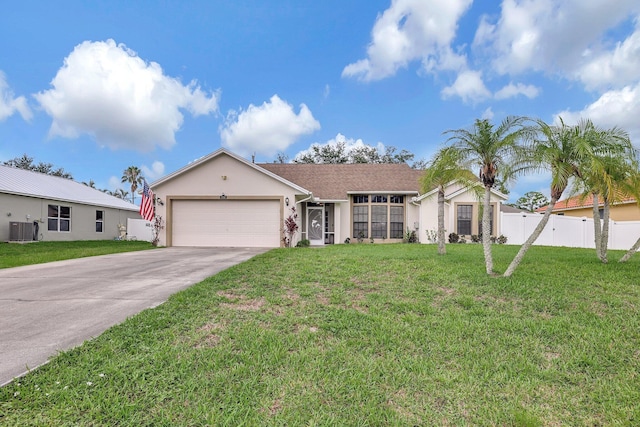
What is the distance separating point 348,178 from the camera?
18.8m

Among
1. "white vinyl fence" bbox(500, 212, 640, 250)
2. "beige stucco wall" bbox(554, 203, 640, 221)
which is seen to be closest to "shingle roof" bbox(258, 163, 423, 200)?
"white vinyl fence" bbox(500, 212, 640, 250)

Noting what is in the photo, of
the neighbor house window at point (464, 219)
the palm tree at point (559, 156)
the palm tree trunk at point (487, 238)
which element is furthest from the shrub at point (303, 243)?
the palm tree at point (559, 156)

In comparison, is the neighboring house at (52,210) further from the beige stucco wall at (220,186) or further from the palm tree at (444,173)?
the palm tree at (444,173)

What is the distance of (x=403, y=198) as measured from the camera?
57.3 ft

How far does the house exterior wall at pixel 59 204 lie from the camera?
15.4 meters

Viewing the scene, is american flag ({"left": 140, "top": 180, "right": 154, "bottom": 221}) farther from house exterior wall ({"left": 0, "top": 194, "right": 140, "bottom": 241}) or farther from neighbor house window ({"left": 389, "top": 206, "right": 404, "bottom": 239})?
neighbor house window ({"left": 389, "top": 206, "right": 404, "bottom": 239})

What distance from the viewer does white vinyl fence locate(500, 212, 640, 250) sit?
1533 centimetres

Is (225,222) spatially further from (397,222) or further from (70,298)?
(397,222)

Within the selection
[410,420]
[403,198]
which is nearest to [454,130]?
[410,420]

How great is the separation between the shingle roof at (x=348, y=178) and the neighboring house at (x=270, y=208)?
0.13 meters

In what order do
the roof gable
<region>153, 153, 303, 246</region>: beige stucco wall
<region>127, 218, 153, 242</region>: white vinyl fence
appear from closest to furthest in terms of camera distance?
1. the roof gable
2. <region>153, 153, 303, 246</region>: beige stucco wall
3. <region>127, 218, 153, 242</region>: white vinyl fence

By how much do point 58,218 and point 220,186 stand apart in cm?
1176

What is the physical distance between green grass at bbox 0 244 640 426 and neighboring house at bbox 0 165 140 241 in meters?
17.0

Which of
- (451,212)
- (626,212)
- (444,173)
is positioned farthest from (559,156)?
(626,212)
